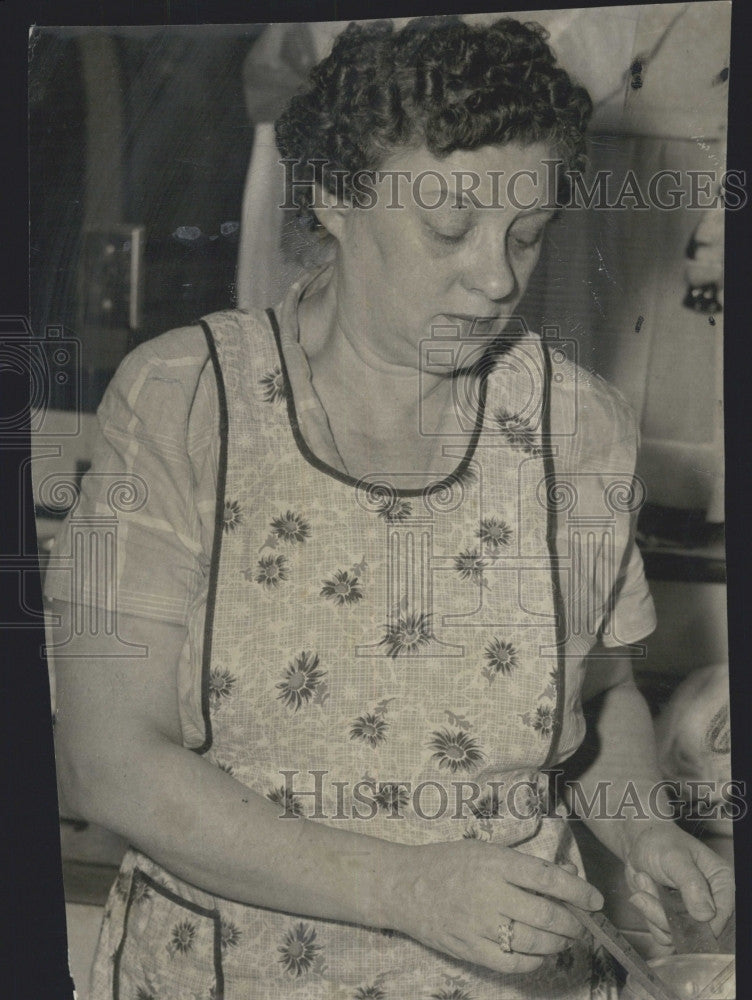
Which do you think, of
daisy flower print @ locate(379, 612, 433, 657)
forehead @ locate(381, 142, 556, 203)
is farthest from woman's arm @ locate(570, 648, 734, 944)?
forehead @ locate(381, 142, 556, 203)

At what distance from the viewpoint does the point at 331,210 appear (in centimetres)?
136

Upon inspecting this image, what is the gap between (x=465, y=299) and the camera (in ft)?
4.36

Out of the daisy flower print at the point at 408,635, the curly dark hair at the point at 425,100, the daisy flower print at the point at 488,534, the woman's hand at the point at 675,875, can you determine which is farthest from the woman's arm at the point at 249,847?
the curly dark hair at the point at 425,100

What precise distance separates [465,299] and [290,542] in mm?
358

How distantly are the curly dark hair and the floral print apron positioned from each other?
0.22m

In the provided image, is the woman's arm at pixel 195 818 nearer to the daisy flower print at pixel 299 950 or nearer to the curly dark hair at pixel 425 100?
the daisy flower print at pixel 299 950

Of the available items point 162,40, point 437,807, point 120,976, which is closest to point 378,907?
point 437,807

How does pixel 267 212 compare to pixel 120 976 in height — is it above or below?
above

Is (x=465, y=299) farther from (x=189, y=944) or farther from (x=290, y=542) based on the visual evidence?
(x=189, y=944)

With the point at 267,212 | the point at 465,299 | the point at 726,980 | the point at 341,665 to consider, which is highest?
the point at 267,212

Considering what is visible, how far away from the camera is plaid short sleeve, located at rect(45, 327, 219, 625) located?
1.35 metres

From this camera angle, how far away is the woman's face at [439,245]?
1303 millimetres

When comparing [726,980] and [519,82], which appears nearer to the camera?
[519,82]

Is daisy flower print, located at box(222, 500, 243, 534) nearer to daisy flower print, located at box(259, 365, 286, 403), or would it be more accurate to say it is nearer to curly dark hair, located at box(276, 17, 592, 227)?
daisy flower print, located at box(259, 365, 286, 403)
